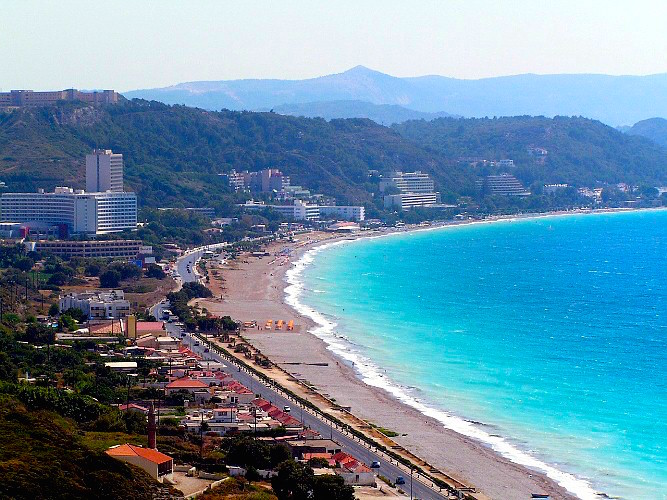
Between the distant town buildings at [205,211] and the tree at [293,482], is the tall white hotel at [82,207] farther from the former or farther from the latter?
the tree at [293,482]

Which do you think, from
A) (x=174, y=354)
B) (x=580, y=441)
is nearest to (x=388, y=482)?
(x=580, y=441)

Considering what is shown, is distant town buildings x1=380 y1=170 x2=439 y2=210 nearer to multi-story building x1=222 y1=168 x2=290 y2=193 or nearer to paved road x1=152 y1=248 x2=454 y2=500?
multi-story building x1=222 y1=168 x2=290 y2=193

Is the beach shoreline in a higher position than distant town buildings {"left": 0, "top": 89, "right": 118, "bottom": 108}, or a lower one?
lower

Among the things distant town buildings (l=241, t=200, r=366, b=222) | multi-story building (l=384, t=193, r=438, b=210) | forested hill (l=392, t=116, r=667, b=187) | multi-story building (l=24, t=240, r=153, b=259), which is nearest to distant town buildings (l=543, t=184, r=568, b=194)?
forested hill (l=392, t=116, r=667, b=187)

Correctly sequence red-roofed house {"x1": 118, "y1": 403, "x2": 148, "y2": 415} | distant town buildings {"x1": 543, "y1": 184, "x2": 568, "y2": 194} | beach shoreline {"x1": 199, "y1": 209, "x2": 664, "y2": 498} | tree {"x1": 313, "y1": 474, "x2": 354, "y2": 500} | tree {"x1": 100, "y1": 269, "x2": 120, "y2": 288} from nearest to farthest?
tree {"x1": 313, "y1": 474, "x2": 354, "y2": 500}, beach shoreline {"x1": 199, "y1": 209, "x2": 664, "y2": 498}, red-roofed house {"x1": 118, "y1": 403, "x2": 148, "y2": 415}, tree {"x1": 100, "y1": 269, "x2": 120, "y2": 288}, distant town buildings {"x1": 543, "y1": 184, "x2": 568, "y2": 194}

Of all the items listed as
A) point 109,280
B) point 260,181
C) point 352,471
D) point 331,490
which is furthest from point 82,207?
point 331,490
